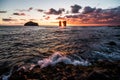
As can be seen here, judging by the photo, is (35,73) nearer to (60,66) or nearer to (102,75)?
(60,66)

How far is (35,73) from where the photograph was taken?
831cm

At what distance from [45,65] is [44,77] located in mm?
2307

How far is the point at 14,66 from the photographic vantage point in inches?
400

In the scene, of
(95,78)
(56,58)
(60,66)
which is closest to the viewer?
(95,78)

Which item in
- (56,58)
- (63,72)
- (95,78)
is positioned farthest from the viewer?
(56,58)

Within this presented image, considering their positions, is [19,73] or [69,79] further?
[19,73]

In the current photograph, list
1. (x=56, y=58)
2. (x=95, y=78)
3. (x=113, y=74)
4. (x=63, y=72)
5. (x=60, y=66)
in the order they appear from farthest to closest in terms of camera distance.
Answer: (x=56, y=58) → (x=60, y=66) → (x=63, y=72) → (x=113, y=74) → (x=95, y=78)

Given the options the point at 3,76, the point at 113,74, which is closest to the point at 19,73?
the point at 3,76

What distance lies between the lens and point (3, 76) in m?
8.16

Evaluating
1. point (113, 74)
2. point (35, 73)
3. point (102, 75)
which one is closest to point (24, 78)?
point (35, 73)

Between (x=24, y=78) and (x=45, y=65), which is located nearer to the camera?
(x=24, y=78)

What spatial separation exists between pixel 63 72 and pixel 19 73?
271 cm

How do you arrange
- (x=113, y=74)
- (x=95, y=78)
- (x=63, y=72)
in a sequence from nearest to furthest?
(x=95, y=78) < (x=113, y=74) < (x=63, y=72)

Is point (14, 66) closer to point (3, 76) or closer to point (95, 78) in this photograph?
point (3, 76)
